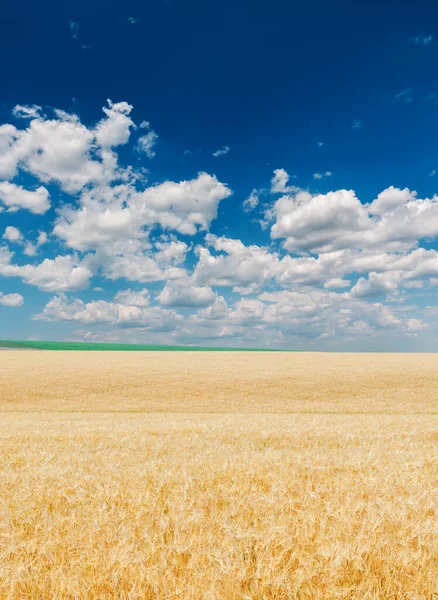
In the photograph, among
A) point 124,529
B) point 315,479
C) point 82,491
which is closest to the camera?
point 124,529

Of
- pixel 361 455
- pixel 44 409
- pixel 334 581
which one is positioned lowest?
pixel 44 409

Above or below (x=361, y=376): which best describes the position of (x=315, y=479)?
above

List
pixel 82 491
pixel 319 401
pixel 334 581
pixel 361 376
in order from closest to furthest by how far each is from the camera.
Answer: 1. pixel 334 581
2. pixel 82 491
3. pixel 319 401
4. pixel 361 376

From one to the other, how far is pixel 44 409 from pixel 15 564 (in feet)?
89.9

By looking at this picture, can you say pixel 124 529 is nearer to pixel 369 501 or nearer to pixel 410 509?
pixel 369 501

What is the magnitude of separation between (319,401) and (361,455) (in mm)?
24573

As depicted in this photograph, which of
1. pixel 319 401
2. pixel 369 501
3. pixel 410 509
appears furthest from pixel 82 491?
pixel 319 401

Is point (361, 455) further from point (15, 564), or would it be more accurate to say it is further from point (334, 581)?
point (15, 564)

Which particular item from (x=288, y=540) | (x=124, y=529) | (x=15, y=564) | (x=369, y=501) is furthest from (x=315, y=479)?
(x=15, y=564)

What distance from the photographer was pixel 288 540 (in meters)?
3.46

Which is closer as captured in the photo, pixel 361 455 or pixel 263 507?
pixel 263 507

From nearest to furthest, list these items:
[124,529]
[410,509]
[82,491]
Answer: [124,529], [410,509], [82,491]

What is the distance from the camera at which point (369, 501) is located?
4477 millimetres

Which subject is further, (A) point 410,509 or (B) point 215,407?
(B) point 215,407
